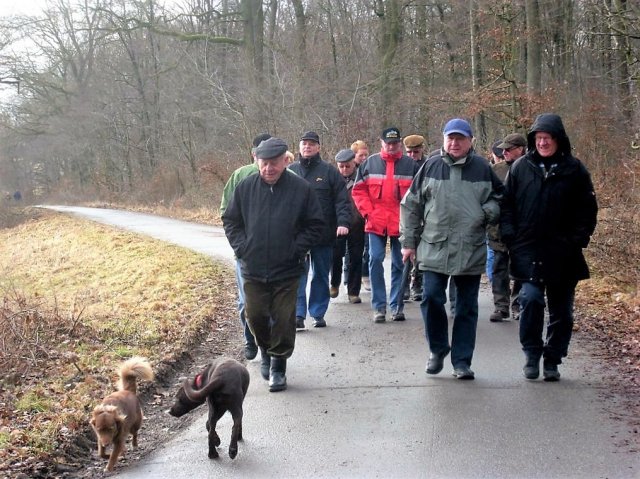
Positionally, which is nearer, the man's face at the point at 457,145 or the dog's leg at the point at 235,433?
the dog's leg at the point at 235,433

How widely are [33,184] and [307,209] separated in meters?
61.5

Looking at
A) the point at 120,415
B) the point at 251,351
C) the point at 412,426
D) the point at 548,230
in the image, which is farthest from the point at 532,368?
the point at 120,415

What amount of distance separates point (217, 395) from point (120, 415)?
2.19ft

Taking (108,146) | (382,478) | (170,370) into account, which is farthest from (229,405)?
(108,146)

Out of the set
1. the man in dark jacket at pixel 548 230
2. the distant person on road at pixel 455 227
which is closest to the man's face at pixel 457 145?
the distant person on road at pixel 455 227

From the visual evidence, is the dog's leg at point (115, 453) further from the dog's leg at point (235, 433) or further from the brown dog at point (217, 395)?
the dog's leg at point (235, 433)

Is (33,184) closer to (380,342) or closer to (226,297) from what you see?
(226,297)

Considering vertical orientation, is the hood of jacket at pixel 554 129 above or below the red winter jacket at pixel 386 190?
above

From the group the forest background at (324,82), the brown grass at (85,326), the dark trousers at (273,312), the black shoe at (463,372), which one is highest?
the forest background at (324,82)

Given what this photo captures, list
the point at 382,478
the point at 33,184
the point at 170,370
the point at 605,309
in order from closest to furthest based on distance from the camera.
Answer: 1. the point at 382,478
2. the point at 170,370
3. the point at 605,309
4. the point at 33,184

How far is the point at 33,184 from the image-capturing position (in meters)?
62.6

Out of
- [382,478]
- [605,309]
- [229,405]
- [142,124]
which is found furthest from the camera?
[142,124]

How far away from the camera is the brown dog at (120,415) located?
495 centimetres

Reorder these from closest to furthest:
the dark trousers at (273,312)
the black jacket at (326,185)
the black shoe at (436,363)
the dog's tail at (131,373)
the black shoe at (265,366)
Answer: the dog's tail at (131,373), the dark trousers at (273,312), the black shoe at (436,363), the black shoe at (265,366), the black jacket at (326,185)
